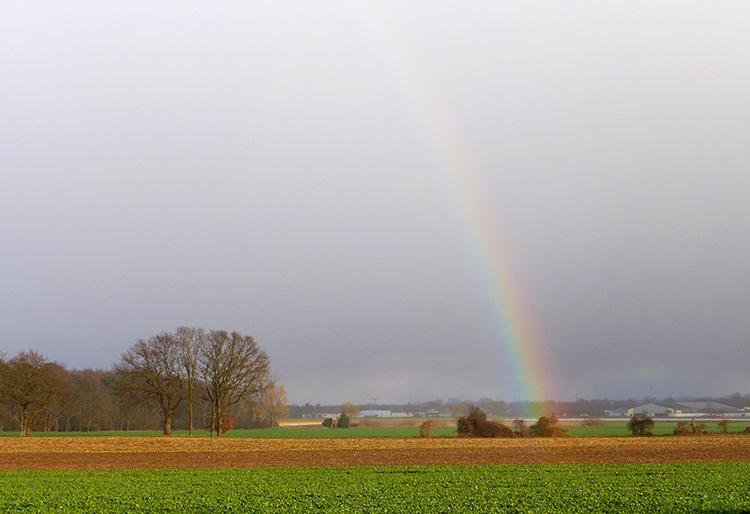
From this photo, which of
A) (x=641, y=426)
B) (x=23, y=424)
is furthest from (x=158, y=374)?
(x=641, y=426)

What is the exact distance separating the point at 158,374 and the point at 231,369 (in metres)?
9.64

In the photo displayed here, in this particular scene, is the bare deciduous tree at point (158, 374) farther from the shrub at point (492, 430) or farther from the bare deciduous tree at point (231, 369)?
the shrub at point (492, 430)

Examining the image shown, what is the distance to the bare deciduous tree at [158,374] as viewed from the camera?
8194 cm

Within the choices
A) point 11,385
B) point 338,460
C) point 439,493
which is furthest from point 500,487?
point 11,385

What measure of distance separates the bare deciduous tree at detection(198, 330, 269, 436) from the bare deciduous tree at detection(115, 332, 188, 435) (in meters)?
3.70

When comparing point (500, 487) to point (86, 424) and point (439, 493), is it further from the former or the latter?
point (86, 424)

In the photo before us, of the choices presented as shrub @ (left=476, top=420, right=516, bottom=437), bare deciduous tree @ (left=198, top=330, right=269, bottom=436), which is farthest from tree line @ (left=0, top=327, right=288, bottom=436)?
shrub @ (left=476, top=420, right=516, bottom=437)

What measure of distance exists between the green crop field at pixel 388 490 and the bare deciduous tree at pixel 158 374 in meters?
47.1

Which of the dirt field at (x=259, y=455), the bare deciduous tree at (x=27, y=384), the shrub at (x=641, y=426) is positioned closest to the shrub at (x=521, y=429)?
the shrub at (x=641, y=426)

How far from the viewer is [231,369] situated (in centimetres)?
8538

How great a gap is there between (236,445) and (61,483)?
32.3 metres

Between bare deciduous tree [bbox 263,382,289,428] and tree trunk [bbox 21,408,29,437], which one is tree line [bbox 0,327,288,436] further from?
bare deciduous tree [bbox 263,382,289,428]

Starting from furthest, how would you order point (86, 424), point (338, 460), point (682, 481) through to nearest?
point (86, 424) < point (338, 460) < point (682, 481)

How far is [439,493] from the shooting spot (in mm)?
26922
